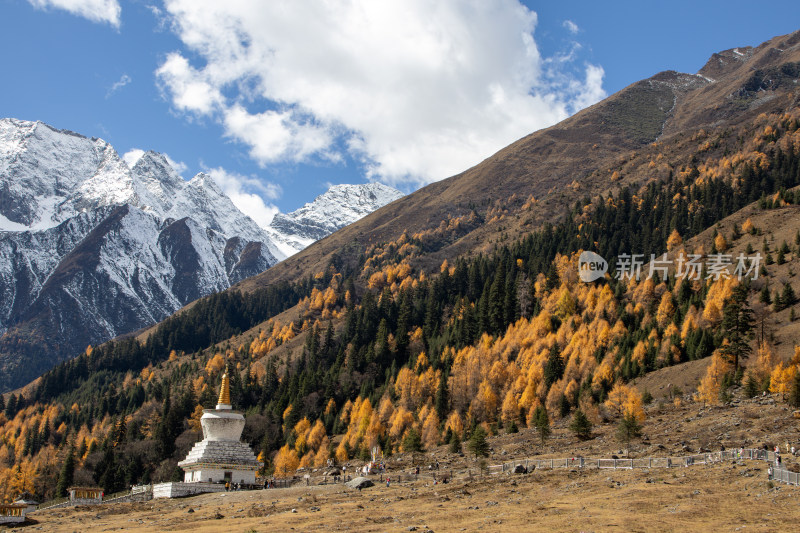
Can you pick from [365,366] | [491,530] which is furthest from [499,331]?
[491,530]

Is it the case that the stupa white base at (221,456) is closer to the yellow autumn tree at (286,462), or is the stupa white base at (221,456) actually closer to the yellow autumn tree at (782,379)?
the yellow autumn tree at (286,462)

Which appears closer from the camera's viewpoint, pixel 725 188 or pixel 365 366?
pixel 365 366

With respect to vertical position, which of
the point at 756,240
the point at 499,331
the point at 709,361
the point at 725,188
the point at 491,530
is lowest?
the point at 491,530

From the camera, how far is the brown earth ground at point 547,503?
42.1 meters

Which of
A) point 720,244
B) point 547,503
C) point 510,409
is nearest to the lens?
point 547,503

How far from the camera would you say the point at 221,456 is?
8012cm

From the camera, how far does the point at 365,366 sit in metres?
164

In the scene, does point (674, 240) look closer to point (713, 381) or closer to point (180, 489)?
point (713, 381)

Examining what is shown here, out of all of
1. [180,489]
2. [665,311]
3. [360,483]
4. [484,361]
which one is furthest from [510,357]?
[180,489]

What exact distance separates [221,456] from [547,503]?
42371mm

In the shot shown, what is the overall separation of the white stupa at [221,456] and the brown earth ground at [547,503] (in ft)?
31.0

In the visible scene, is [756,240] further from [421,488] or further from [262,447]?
[421,488]

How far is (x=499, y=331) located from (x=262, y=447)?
53939 millimetres

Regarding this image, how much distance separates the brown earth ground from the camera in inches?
1656
